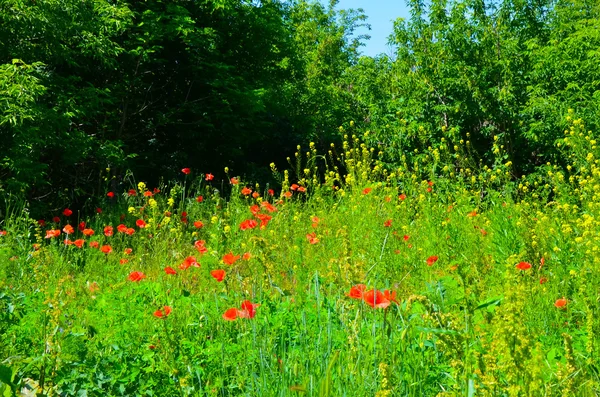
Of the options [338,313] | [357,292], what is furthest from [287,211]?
[357,292]

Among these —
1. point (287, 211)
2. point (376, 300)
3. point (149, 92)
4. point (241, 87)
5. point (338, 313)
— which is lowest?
point (338, 313)

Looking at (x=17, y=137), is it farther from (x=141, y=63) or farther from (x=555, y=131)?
(x=555, y=131)

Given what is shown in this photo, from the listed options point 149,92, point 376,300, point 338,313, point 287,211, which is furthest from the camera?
point 149,92

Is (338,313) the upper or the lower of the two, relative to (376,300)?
lower

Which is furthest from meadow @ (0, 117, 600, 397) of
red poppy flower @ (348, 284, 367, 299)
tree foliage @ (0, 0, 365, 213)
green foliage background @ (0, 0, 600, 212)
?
green foliage background @ (0, 0, 600, 212)

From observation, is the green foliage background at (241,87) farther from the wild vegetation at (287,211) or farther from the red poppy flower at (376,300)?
the red poppy flower at (376,300)

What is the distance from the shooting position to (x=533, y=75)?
1030cm

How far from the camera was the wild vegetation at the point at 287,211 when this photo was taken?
2098 millimetres

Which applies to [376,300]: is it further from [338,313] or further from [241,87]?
[241,87]

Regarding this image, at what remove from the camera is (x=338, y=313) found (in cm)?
217

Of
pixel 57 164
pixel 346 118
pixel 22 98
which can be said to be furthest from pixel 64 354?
pixel 346 118

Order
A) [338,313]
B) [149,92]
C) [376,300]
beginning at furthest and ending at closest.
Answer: [149,92], [338,313], [376,300]

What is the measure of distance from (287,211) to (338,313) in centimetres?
314

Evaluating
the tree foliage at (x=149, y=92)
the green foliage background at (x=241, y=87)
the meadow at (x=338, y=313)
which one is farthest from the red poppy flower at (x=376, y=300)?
the green foliage background at (x=241, y=87)
